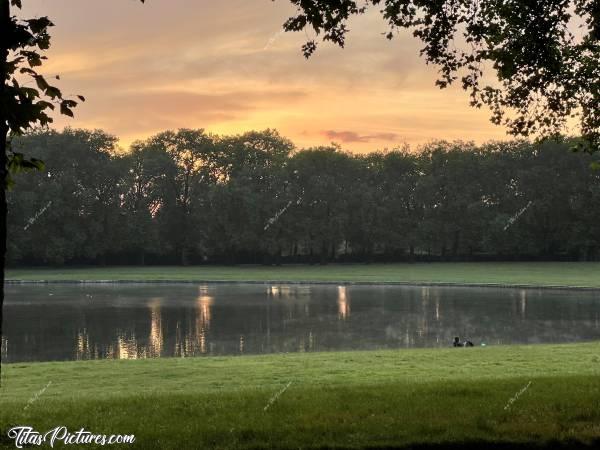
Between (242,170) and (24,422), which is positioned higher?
(242,170)

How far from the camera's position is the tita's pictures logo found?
7.02 metres

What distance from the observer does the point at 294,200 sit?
91.5 metres

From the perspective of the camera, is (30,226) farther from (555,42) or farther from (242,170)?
(555,42)

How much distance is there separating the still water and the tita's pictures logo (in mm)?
12724

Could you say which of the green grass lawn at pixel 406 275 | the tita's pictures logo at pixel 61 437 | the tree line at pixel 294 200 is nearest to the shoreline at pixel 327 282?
the green grass lawn at pixel 406 275

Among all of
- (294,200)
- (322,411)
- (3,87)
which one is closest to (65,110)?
(3,87)

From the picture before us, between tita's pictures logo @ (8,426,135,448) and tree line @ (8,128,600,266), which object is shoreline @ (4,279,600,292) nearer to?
tree line @ (8,128,600,266)

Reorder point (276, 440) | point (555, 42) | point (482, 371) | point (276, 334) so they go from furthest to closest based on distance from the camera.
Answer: point (276, 334) → point (482, 371) → point (555, 42) → point (276, 440)

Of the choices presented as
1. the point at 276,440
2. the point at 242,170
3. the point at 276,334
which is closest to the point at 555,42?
the point at 276,440

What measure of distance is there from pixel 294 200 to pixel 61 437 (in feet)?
277

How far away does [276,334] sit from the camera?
24719 millimetres

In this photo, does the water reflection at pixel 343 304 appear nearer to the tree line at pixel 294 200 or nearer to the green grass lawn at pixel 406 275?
the green grass lawn at pixel 406 275

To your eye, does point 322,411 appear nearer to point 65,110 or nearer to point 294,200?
point 65,110

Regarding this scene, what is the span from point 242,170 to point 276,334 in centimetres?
6944
